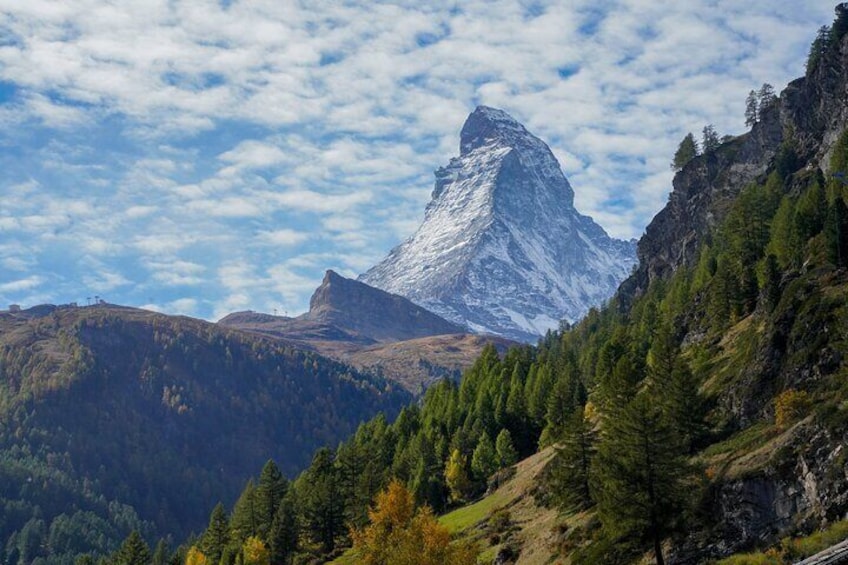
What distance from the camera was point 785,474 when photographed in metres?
48.5

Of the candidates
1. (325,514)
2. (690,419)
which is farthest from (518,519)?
(325,514)

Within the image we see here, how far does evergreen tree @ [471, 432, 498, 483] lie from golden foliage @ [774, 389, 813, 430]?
5039 centimetres

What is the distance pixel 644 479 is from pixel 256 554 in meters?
61.8

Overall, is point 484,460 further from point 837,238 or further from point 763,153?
point 763,153

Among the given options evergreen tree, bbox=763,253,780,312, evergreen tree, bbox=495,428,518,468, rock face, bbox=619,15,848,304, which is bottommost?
evergreen tree, bbox=495,428,518,468

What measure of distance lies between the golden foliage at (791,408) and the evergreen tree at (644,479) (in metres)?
11.0

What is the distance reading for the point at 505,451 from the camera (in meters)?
104

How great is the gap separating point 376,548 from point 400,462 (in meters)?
49.8

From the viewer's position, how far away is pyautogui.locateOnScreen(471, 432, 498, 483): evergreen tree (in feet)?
340

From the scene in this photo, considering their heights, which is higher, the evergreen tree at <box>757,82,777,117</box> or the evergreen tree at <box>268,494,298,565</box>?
the evergreen tree at <box>757,82,777,117</box>

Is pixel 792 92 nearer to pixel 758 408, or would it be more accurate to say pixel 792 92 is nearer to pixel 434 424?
pixel 434 424

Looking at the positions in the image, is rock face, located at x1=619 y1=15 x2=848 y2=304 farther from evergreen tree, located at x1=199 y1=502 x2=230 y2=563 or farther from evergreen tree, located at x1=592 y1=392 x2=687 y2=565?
evergreen tree, located at x1=199 y1=502 x2=230 y2=563

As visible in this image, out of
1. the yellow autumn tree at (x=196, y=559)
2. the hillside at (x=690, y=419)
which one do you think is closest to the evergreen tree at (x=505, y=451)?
the hillside at (x=690, y=419)

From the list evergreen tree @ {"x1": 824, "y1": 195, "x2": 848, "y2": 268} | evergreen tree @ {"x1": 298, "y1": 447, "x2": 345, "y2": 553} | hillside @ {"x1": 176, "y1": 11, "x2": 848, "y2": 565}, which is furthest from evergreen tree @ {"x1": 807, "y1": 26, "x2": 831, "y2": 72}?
evergreen tree @ {"x1": 298, "y1": 447, "x2": 345, "y2": 553}
